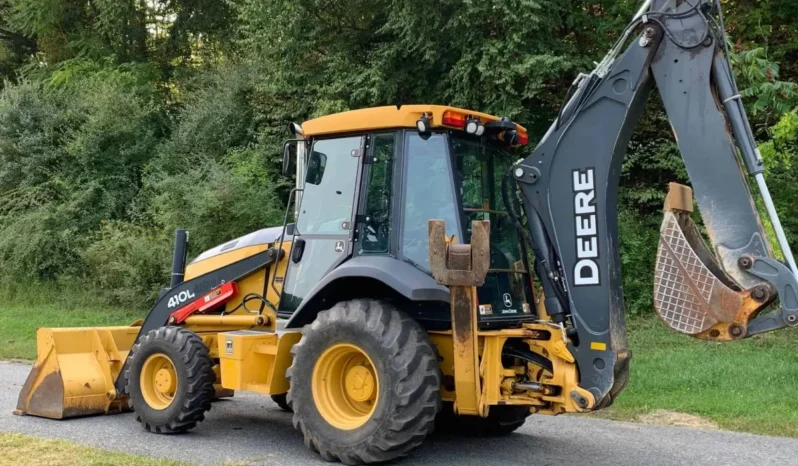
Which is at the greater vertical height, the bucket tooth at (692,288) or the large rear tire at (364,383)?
the bucket tooth at (692,288)

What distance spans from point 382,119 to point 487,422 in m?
2.73

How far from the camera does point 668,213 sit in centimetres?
513

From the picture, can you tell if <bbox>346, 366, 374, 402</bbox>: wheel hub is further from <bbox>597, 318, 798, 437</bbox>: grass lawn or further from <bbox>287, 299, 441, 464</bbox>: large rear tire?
<bbox>597, 318, 798, 437</bbox>: grass lawn

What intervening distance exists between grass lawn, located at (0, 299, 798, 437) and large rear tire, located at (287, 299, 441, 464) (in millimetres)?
3360

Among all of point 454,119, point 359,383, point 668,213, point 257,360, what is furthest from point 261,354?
point 668,213

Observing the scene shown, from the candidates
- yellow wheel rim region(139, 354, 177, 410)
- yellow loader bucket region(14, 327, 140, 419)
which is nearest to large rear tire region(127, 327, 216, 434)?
yellow wheel rim region(139, 354, 177, 410)

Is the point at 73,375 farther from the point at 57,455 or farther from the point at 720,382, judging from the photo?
the point at 720,382

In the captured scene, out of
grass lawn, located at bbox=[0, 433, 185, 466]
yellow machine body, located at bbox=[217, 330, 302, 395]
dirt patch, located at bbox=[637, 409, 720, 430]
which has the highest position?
yellow machine body, located at bbox=[217, 330, 302, 395]

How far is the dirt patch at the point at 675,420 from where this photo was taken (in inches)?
294

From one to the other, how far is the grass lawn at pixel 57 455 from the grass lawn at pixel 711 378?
4.70 meters

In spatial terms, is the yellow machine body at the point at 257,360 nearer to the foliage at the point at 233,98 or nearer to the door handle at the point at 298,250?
the door handle at the point at 298,250

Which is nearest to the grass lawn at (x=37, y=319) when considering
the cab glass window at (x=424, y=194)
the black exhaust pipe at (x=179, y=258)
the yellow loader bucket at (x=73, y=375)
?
the yellow loader bucket at (x=73, y=375)

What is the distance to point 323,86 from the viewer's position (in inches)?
621

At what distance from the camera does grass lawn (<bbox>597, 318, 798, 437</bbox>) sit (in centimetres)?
763
